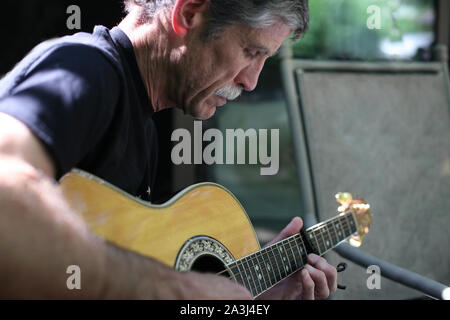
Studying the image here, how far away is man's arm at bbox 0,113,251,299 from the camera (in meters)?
0.60

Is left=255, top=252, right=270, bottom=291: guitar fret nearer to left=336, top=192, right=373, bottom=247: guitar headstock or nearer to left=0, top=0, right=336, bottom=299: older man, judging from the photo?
left=0, top=0, right=336, bottom=299: older man

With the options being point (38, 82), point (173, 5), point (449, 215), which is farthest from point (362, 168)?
point (38, 82)

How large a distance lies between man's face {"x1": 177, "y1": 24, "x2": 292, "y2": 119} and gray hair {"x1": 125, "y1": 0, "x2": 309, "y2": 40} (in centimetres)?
2

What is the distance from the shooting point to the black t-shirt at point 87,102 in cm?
69

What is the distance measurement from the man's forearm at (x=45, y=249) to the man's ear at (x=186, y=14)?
0.57 metres

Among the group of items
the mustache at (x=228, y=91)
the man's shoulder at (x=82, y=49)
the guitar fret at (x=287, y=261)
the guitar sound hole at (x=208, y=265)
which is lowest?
the guitar fret at (x=287, y=261)

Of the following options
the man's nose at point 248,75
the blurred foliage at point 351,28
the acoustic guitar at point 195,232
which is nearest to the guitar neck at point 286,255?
the acoustic guitar at point 195,232

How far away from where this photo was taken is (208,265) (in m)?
1.02

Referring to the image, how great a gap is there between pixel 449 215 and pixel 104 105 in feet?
4.95

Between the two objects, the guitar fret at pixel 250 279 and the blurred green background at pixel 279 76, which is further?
the blurred green background at pixel 279 76

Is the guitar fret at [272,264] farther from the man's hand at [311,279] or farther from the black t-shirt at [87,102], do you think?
the black t-shirt at [87,102]

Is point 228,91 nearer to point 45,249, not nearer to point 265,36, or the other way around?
point 265,36

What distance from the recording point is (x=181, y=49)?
3.67 feet

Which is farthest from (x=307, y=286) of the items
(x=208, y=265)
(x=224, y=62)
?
(x=224, y=62)
